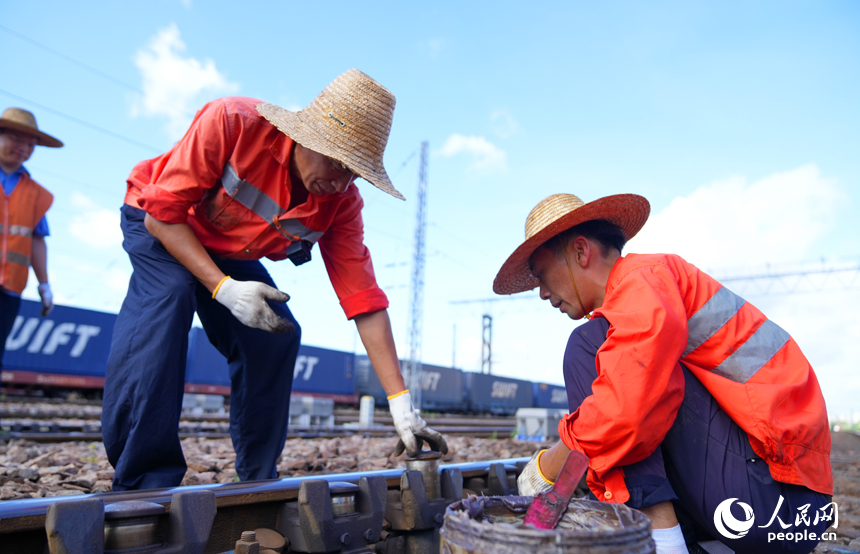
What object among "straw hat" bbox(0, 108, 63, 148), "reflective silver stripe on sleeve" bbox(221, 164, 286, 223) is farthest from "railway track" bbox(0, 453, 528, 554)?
"straw hat" bbox(0, 108, 63, 148)

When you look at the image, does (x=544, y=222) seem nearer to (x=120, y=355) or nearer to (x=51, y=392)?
(x=120, y=355)

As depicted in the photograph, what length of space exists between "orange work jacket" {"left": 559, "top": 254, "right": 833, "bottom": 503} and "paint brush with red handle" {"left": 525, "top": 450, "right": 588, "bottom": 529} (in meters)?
0.37

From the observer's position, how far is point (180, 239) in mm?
2414

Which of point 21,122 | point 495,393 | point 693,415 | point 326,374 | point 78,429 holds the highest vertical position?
point 21,122

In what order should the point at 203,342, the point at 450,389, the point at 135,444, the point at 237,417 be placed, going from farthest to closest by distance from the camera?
the point at 450,389, the point at 203,342, the point at 237,417, the point at 135,444

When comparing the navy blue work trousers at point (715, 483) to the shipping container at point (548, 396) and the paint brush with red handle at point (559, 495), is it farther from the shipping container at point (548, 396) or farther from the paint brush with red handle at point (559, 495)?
the shipping container at point (548, 396)

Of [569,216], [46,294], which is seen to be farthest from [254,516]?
[46,294]

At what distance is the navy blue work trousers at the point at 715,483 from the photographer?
5.36ft

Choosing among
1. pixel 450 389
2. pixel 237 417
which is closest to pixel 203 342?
pixel 450 389

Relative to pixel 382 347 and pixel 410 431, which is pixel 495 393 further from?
pixel 410 431

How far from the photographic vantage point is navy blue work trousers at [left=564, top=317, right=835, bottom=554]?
1634mm

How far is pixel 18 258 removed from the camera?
4.46 metres

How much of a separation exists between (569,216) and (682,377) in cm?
69

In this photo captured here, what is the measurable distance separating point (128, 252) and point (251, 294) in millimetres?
701
